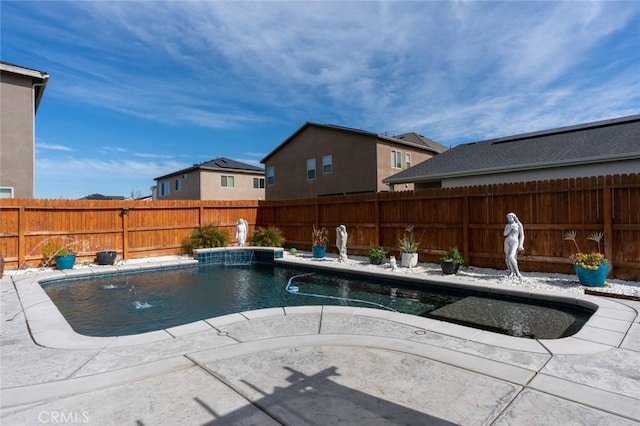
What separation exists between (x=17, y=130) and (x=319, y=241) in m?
11.1

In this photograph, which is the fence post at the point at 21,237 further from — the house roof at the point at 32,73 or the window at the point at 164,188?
the window at the point at 164,188

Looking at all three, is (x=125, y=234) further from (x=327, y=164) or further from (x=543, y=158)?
(x=543, y=158)

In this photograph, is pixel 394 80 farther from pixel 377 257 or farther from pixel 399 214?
pixel 377 257

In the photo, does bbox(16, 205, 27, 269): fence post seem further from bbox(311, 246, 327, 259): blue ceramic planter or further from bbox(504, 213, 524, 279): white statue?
bbox(504, 213, 524, 279): white statue

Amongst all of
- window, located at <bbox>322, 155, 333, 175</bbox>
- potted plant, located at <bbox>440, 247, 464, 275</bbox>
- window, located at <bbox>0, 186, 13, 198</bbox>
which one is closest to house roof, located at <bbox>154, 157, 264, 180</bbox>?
window, located at <bbox>322, 155, 333, 175</bbox>

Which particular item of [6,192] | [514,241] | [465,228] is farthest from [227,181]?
[514,241]

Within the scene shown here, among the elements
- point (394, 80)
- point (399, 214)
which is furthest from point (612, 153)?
point (394, 80)

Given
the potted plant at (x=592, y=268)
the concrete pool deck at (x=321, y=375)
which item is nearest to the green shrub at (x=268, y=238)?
the concrete pool deck at (x=321, y=375)

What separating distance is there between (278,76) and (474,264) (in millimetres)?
12214

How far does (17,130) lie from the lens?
11.6 metres

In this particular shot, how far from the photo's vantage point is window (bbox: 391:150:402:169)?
19.3 metres

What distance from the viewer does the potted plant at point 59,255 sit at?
9719 millimetres

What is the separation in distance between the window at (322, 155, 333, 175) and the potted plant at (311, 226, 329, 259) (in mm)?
8190

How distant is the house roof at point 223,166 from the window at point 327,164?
8967 mm
